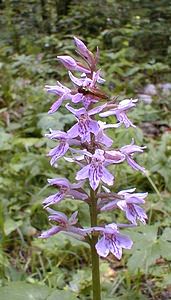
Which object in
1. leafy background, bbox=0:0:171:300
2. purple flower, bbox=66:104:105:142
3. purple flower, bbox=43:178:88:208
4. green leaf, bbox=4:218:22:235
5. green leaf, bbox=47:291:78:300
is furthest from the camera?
green leaf, bbox=4:218:22:235

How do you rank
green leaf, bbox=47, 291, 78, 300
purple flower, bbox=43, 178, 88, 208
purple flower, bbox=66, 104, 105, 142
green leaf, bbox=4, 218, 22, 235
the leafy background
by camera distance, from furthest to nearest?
green leaf, bbox=4, 218, 22, 235 → the leafy background → green leaf, bbox=47, 291, 78, 300 → purple flower, bbox=43, 178, 88, 208 → purple flower, bbox=66, 104, 105, 142

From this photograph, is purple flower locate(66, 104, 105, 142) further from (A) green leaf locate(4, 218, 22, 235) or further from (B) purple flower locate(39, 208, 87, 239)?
(A) green leaf locate(4, 218, 22, 235)

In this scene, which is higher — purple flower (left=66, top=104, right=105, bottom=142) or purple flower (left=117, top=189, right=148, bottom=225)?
purple flower (left=66, top=104, right=105, bottom=142)

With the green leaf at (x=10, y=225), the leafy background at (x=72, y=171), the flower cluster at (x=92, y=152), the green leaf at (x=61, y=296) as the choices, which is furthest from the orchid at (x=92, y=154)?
the green leaf at (x=10, y=225)

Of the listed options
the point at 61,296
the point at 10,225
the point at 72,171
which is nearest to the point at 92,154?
the point at 61,296

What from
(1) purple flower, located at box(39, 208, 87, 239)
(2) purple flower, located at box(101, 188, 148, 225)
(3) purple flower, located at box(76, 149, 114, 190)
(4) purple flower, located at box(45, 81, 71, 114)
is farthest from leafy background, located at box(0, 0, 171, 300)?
(4) purple flower, located at box(45, 81, 71, 114)

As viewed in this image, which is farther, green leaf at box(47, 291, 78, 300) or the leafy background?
the leafy background

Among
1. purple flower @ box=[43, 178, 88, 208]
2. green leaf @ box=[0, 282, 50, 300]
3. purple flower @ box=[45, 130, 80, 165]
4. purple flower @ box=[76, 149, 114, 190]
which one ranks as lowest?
green leaf @ box=[0, 282, 50, 300]

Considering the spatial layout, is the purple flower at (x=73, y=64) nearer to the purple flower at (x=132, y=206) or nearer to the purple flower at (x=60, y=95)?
the purple flower at (x=60, y=95)

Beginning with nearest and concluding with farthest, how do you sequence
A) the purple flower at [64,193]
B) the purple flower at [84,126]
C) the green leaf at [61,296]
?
the purple flower at [84,126], the purple flower at [64,193], the green leaf at [61,296]
